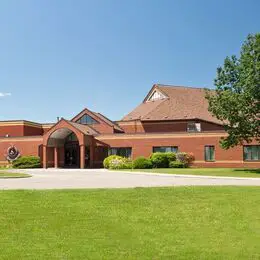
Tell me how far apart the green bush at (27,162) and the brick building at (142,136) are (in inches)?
49.2

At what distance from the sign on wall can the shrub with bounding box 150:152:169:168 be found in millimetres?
18645

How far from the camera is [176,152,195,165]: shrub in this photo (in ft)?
→ 166

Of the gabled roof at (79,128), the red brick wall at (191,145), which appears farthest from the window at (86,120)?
the red brick wall at (191,145)

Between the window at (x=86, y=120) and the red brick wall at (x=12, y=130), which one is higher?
the window at (x=86, y=120)

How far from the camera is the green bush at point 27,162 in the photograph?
181 ft

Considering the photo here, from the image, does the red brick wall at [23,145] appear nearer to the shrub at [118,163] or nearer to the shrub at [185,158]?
the shrub at [118,163]

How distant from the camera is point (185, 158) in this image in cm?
5091

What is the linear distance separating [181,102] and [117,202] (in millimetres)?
48235

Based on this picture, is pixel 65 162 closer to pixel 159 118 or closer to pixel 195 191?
pixel 159 118

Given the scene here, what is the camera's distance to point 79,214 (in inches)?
542

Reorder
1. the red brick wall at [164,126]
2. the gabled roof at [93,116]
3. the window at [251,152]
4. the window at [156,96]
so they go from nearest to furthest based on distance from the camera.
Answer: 1. the window at [251,152]
2. the red brick wall at [164,126]
3. the gabled roof at [93,116]
4. the window at [156,96]

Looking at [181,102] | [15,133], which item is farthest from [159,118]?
[15,133]

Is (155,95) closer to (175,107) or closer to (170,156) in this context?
(175,107)

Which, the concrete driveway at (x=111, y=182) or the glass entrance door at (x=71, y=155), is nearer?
the concrete driveway at (x=111, y=182)
